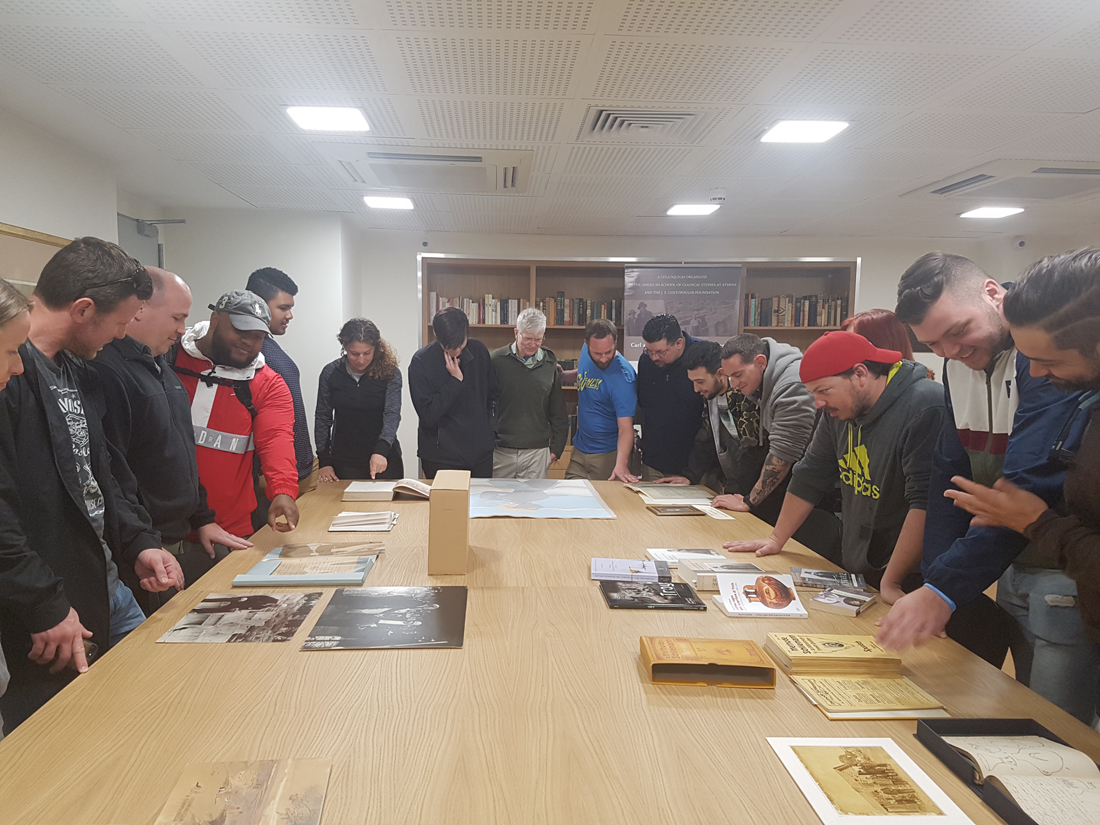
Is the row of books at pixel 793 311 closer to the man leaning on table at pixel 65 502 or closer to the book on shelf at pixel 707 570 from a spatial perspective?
the book on shelf at pixel 707 570

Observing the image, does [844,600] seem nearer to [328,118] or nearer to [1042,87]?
[1042,87]

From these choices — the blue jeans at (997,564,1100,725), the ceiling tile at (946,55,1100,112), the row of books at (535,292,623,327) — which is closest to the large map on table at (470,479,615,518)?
the blue jeans at (997,564,1100,725)

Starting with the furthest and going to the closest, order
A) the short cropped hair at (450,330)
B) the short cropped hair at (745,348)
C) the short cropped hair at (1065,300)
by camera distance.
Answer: the short cropped hair at (450,330)
the short cropped hair at (745,348)
the short cropped hair at (1065,300)

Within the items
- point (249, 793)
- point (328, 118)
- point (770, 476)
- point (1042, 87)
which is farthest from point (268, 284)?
point (1042, 87)

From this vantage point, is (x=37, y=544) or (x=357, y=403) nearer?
(x=37, y=544)

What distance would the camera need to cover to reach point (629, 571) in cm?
172

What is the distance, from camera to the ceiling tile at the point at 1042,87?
2436 mm

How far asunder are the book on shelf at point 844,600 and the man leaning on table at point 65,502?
171 centimetres

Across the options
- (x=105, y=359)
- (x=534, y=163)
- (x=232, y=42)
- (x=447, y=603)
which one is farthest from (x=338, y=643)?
(x=534, y=163)

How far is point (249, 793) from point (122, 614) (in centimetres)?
114

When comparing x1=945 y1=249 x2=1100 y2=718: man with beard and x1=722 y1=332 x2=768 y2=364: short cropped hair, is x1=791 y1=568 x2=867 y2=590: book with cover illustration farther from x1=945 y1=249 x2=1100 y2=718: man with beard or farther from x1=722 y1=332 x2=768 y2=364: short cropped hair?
x1=722 y1=332 x2=768 y2=364: short cropped hair

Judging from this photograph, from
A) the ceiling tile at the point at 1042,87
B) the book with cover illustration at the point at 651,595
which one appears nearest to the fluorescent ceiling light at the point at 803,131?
the ceiling tile at the point at 1042,87

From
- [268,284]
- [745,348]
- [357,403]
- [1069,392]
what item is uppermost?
[268,284]

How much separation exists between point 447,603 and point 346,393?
223cm
